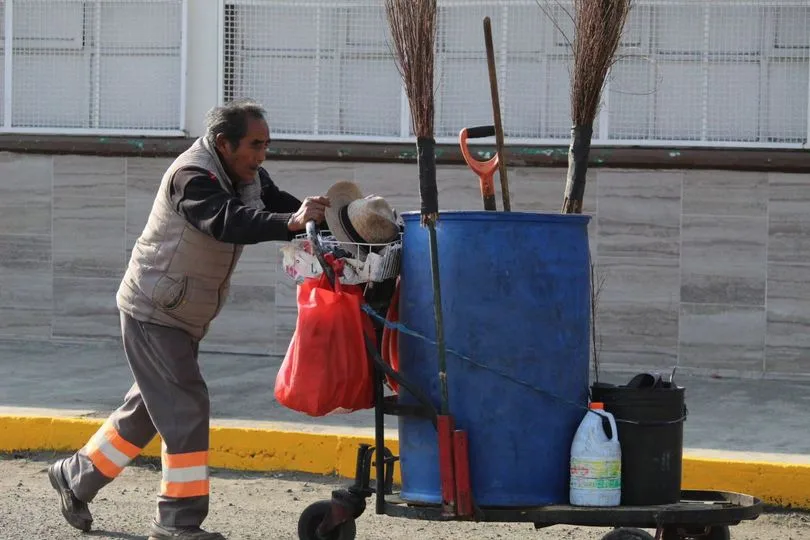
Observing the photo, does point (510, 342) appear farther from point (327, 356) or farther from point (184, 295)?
point (184, 295)

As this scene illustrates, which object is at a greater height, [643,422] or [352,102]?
Answer: [352,102]

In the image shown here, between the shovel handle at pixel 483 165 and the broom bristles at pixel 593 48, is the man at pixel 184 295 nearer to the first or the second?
the shovel handle at pixel 483 165

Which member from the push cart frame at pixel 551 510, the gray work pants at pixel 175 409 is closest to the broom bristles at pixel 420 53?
the push cart frame at pixel 551 510

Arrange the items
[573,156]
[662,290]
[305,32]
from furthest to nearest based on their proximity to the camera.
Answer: [305,32] → [662,290] → [573,156]

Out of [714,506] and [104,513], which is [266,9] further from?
[714,506]

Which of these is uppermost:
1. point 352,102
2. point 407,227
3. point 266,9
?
point 266,9

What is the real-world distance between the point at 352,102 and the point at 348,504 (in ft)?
17.2

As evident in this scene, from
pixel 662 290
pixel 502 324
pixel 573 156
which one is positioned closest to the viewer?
pixel 502 324

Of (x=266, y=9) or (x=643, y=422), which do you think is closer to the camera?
(x=643, y=422)

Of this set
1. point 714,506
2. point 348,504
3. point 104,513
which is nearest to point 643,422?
point 714,506

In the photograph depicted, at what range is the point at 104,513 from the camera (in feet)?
19.5

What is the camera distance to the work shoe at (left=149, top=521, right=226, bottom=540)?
201 inches

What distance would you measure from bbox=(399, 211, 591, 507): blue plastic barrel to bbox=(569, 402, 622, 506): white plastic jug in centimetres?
8

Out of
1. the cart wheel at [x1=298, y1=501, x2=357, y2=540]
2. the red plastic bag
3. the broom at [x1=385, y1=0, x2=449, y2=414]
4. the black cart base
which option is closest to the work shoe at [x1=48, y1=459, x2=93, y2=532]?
the cart wheel at [x1=298, y1=501, x2=357, y2=540]
